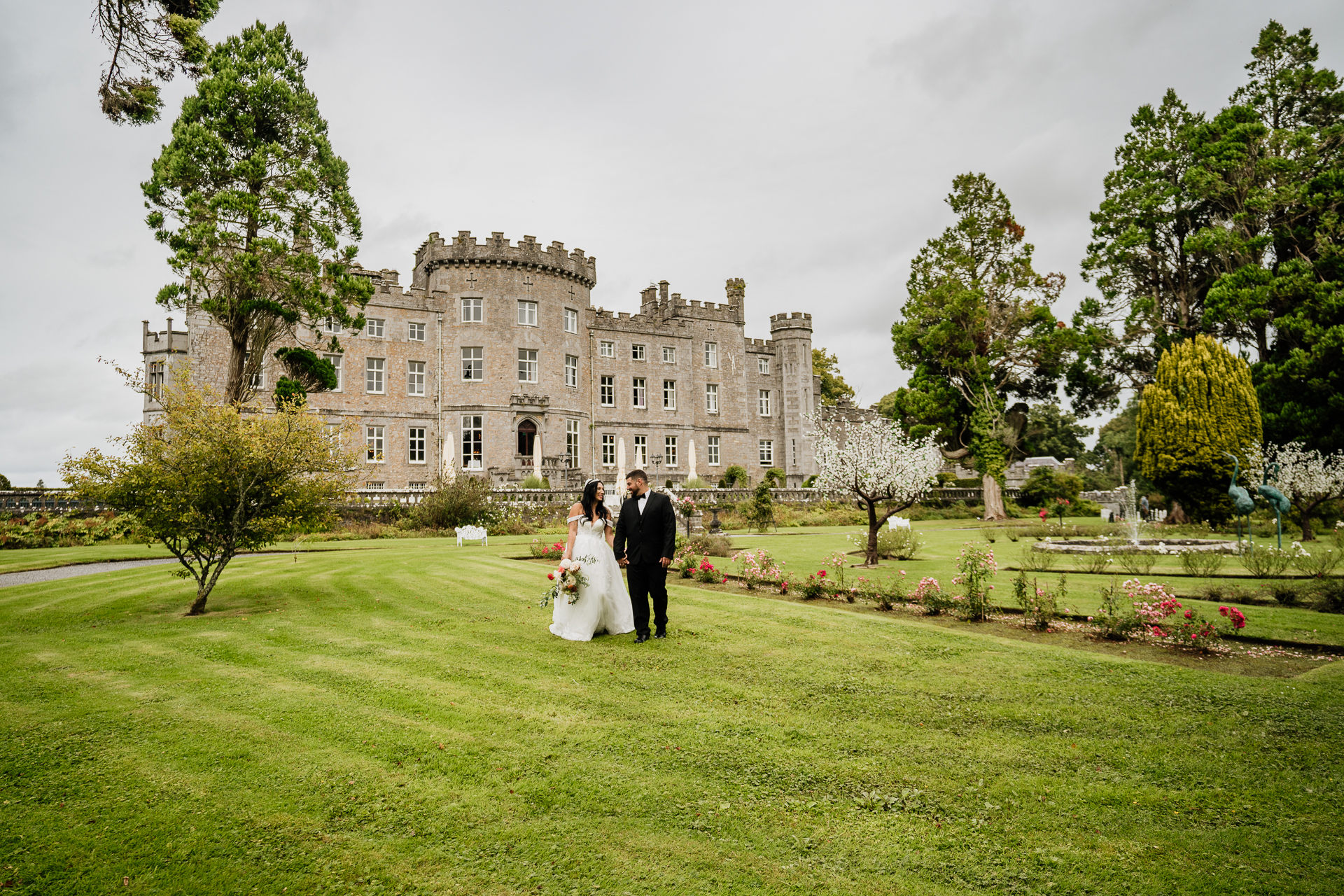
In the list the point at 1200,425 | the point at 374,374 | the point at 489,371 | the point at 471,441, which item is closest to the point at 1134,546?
the point at 1200,425

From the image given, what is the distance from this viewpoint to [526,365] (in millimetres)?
33281

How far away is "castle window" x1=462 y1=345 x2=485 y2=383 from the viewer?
32.6 m

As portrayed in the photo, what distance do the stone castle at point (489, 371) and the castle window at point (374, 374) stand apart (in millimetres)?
46

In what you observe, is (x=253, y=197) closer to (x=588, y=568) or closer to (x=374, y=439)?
(x=374, y=439)

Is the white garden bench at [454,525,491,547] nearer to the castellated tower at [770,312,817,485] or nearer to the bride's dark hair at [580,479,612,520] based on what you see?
the bride's dark hair at [580,479,612,520]

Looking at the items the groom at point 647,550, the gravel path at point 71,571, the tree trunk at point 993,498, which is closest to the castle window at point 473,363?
the gravel path at point 71,571

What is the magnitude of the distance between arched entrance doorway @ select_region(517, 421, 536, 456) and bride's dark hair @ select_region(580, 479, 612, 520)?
2577 centimetres

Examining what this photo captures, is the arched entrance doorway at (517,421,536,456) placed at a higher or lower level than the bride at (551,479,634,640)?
higher

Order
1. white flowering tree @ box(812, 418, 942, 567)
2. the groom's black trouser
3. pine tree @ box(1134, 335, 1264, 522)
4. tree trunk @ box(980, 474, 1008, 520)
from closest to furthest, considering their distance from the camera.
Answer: the groom's black trouser < white flowering tree @ box(812, 418, 942, 567) < pine tree @ box(1134, 335, 1264, 522) < tree trunk @ box(980, 474, 1008, 520)

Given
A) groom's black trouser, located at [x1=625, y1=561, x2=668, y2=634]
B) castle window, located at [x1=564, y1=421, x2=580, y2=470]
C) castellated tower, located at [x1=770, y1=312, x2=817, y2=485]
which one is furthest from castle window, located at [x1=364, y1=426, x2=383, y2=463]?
groom's black trouser, located at [x1=625, y1=561, x2=668, y2=634]

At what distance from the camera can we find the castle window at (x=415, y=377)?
32375mm

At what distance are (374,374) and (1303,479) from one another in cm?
3387

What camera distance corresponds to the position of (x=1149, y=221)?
89.7 ft

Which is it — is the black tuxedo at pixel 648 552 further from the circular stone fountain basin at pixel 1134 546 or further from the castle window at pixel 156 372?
the castle window at pixel 156 372
